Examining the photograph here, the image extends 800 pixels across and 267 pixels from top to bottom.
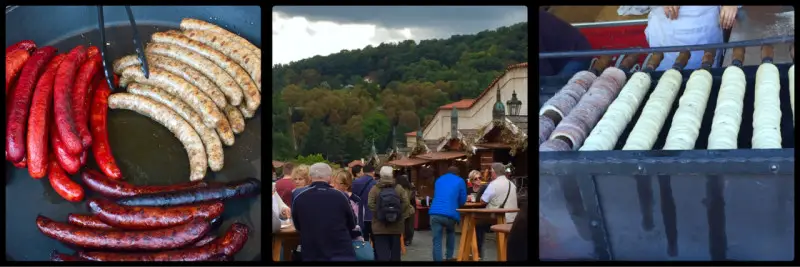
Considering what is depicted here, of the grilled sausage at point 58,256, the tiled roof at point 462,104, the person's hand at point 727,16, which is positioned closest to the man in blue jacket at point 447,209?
the tiled roof at point 462,104

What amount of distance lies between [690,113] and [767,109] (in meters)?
0.59

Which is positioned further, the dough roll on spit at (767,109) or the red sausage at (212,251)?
the red sausage at (212,251)

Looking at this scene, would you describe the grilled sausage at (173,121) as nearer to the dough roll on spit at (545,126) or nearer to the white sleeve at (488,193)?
the white sleeve at (488,193)

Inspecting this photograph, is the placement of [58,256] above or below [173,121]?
below

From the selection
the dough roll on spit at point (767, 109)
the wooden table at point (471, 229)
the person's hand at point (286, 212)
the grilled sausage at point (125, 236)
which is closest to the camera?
the dough roll on spit at point (767, 109)

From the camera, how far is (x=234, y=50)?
417 inches

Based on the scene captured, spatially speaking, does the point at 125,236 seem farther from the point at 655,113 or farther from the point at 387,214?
the point at 655,113

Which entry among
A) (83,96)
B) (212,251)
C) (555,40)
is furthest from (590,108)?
(83,96)

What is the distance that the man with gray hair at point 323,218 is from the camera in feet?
33.5

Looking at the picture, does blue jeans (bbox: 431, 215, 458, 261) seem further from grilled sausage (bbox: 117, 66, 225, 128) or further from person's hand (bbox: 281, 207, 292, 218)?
grilled sausage (bbox: 117, 66, 225, 128)

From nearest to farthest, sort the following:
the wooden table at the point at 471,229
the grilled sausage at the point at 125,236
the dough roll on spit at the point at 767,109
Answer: the dough roll on spit at the point at 767,109 → the grilled sausage at the point at 125,236 → the wooden table at the point at 471,229

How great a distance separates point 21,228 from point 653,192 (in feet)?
16.3

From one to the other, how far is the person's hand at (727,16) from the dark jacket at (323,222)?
3343mm
